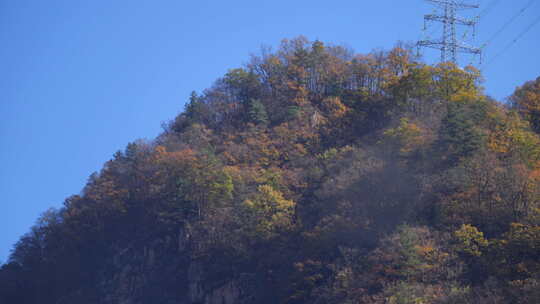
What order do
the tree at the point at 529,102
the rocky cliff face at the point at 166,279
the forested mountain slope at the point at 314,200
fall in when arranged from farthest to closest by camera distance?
1. the tree at the point at 529,102
2. the rocky cliff face at the point at 166,279
3. the forested mountain slope at the point at 314,200

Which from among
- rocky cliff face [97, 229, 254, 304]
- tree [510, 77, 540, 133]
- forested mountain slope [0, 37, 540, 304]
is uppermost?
tree [510, 77, 540, 133]

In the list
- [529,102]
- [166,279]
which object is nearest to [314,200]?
[166,279]

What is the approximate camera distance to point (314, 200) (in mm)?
41500

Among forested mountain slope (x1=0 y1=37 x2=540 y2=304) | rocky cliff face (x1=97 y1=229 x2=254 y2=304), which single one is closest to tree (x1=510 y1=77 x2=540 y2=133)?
forested mountain slope (x1=0 y1=37 x2=540 y2=304)

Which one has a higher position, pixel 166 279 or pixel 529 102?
pixel 529 102

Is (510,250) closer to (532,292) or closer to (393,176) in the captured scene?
(532,292)

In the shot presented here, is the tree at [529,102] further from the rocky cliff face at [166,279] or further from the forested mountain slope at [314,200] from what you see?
the rocky cliff face at [166,279]

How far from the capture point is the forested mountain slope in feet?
104

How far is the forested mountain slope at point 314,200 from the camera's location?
3175 centimetres

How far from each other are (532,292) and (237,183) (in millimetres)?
24044

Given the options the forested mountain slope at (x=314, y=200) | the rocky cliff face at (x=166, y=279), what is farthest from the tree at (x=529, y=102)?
the rocky cliff face at (x=166, y=279)

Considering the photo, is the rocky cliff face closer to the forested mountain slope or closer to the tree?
the forested mountain slope

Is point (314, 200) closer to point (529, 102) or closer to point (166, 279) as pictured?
point (166, 279)

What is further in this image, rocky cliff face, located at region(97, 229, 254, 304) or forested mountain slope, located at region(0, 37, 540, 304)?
rocky cliff face, located at region(97, 229, 254, 304)
